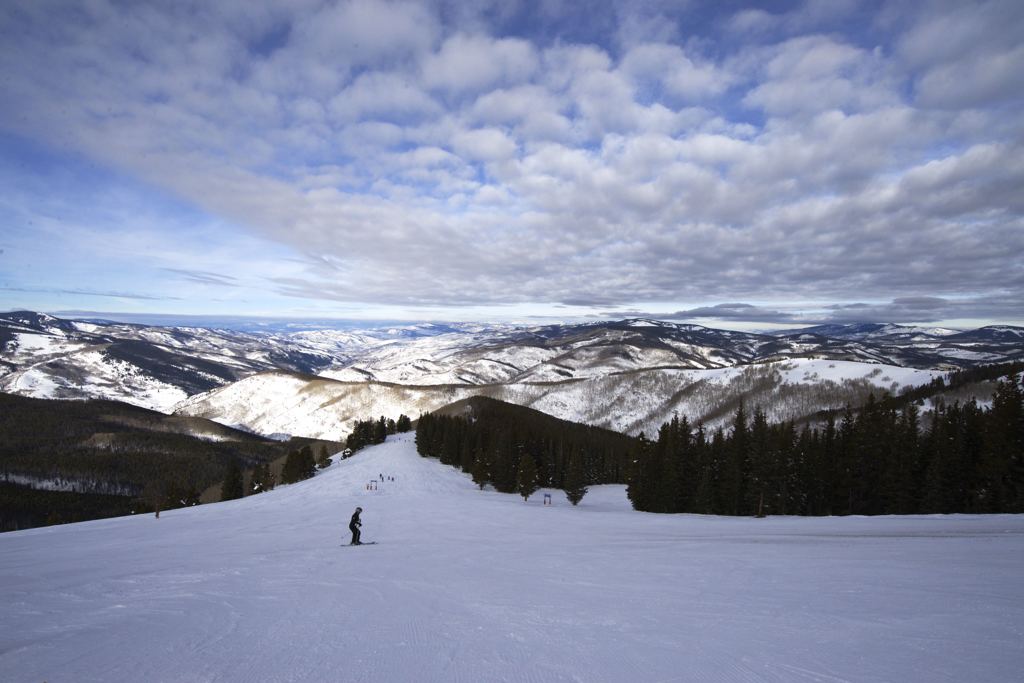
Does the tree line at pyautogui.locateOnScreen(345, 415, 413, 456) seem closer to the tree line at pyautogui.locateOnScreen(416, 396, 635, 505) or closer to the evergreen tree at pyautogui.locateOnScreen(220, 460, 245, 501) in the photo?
the tree line at pyautogui.locateOnScreen(416, 396, 635, 505)

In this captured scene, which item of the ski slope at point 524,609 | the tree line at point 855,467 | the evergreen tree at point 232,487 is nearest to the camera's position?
the ski slope at point 524,609

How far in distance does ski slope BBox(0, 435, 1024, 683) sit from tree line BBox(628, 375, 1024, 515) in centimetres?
2291

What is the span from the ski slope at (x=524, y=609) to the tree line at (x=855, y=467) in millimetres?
22909

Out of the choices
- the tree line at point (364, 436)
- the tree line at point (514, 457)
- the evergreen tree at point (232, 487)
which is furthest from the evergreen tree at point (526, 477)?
the evergreen tree at point (232, 487)

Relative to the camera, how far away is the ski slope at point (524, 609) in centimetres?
608

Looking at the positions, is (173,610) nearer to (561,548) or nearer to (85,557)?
(85,557)

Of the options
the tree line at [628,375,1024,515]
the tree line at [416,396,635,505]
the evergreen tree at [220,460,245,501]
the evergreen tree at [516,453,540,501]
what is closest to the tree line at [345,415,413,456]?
the tree line at [416,396,635,505]

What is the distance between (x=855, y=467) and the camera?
43.7 meters

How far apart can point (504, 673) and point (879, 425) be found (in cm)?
5069

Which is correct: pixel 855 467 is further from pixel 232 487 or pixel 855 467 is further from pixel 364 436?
pixel 364 436

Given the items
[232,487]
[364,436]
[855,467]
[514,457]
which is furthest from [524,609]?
[364,436]

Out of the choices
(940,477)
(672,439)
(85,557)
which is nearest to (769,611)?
(85,557)

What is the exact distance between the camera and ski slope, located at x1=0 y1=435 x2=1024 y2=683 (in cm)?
608

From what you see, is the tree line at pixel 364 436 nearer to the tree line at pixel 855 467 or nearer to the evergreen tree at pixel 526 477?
the evergreen tree at pixel 526 477
